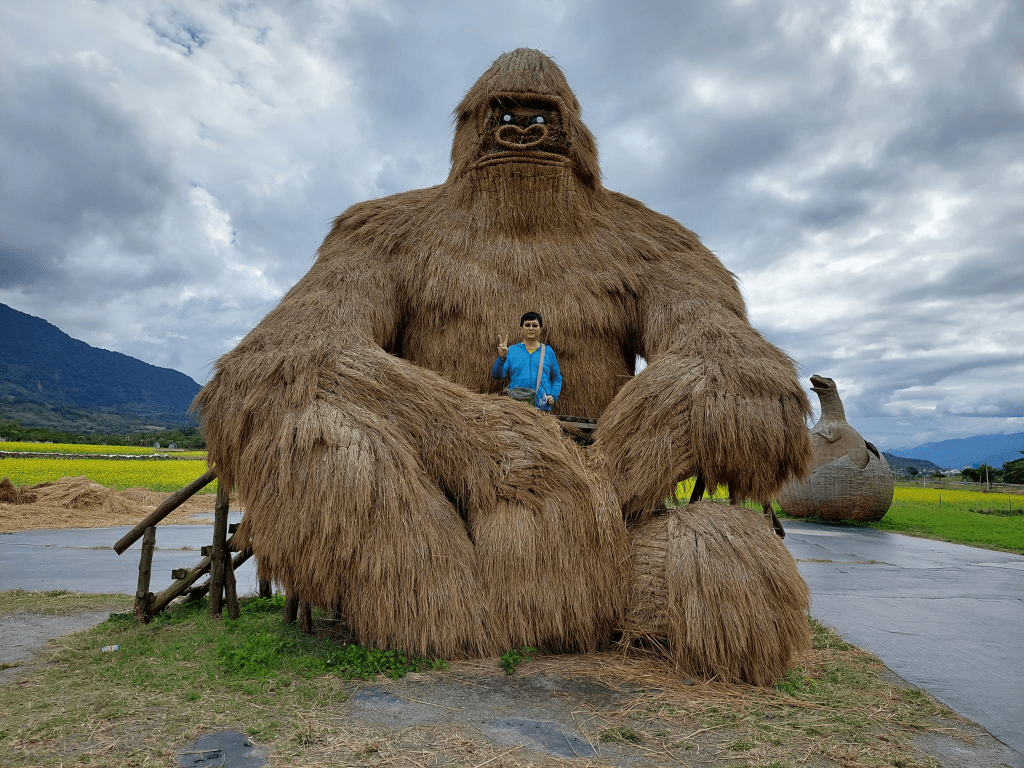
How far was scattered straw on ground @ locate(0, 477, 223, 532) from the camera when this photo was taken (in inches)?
434

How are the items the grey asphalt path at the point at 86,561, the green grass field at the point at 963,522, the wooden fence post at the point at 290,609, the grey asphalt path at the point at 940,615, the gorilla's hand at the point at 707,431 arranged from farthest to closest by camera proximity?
the green grass field at the point at 963,522 → the grey asphalt path at the point at 86,561 → the wooden fence post at the point at 290,609 → the gorilla's hand at the point at 707,431 → the grey asphalt path at the point at 940,615

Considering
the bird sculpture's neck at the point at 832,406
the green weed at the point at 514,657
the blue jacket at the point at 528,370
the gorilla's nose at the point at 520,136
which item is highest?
the gorilla's nose at the point at 520,136

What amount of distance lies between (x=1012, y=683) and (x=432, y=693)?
2909 mm

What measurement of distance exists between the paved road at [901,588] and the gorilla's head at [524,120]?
12.9 feet

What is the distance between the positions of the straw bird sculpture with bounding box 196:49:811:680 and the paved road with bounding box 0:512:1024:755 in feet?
3.25

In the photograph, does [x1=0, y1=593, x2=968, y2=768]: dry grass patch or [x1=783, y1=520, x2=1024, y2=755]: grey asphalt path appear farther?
[x1=783, y1=520, x2=1024, y2=755]: grey asphalt path

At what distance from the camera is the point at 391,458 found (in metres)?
3.31

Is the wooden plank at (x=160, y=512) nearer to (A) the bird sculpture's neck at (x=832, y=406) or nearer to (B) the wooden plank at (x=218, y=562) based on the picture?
(B) the wooden plank at (x=218, y=562)

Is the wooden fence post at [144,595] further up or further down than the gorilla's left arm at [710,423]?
further down

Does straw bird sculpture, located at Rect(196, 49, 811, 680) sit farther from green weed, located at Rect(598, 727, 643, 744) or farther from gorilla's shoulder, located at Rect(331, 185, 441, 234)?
green weed, located at Rect(598, 727, 643, 744)

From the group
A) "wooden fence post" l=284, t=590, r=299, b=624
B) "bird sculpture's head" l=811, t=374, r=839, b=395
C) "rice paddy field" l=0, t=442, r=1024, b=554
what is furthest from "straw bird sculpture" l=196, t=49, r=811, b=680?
"bird sculpture's head" l=811, t=374, r=839, b=395

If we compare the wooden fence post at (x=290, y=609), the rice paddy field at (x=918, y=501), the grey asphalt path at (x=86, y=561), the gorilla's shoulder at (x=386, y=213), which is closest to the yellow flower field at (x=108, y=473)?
the rice paddy field at (x=918, y=501)

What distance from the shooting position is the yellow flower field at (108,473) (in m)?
17.6

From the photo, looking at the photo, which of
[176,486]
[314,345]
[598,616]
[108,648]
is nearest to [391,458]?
[314,345]
